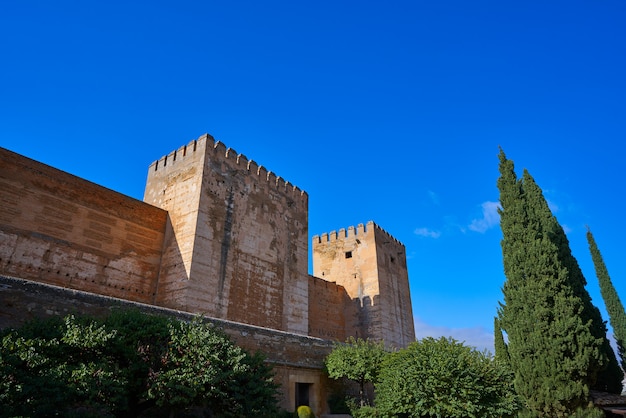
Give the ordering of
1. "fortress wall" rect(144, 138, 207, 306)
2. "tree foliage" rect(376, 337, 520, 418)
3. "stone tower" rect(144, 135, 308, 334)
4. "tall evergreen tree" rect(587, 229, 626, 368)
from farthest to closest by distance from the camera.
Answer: "tall evergreen tree" rect(587, 229, 626, 368) → "stone tower" rect(144, 135, 308, 334) → "fortress wall" rect(144, 138, 207, 306) → "tree foliage" rect(376, 337, 520, 418)

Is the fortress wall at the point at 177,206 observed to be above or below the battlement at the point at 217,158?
below

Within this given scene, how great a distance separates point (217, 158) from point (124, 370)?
934 cm

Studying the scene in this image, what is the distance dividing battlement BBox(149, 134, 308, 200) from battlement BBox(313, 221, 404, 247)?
8190 millimetres

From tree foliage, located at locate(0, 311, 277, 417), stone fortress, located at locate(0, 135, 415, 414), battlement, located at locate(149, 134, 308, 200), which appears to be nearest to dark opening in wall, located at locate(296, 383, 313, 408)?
stone fortress, located at locate(0, 135, 415, 414)

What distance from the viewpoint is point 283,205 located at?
56.6 ft

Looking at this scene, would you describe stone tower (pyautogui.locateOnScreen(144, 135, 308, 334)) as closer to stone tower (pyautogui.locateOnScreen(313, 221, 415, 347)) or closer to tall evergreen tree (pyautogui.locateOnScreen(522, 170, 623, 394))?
stone tower (pyautogui.locateOnScreen(313, 221, 415, 347))

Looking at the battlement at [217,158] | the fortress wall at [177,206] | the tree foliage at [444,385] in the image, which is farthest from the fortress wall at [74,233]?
the tree foliage at [444,385]

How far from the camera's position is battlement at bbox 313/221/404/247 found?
955 inches

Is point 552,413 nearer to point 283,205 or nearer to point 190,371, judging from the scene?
point 190,371

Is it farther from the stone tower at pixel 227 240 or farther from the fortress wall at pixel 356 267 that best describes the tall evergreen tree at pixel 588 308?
the fortress wall at pixel 356 267

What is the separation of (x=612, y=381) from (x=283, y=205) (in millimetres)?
13247

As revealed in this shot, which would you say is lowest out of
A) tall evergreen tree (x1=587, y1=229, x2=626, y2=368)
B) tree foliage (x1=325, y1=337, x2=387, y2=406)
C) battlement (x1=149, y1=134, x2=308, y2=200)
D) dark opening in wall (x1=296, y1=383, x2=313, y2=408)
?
dark opening in wall (x1=296, y1=383, x2=313, y2=408)

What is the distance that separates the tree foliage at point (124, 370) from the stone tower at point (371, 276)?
1512 cm

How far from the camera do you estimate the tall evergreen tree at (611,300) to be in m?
18.1
